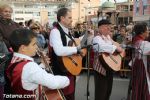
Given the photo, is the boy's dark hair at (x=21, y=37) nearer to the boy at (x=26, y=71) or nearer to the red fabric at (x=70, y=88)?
the boy at (x=26, y=71)

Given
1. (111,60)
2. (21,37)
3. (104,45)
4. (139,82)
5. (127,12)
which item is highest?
(21,37)

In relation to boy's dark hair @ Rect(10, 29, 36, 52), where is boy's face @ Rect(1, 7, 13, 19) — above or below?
above

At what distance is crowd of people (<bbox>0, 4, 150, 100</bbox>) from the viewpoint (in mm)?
3504

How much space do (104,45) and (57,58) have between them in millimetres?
1001

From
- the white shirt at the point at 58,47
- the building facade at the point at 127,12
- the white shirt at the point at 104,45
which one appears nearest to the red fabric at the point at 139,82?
the white shirt at the point at 104,45

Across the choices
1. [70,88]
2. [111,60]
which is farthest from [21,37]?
[111,60]

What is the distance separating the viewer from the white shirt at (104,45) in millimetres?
6145

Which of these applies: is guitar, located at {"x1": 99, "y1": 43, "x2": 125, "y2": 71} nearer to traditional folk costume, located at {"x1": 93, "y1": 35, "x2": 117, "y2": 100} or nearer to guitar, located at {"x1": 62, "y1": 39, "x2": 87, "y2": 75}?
traditional folk costume, located at {"x1": 93, "y1": 35, "x2": 117, "y2": 100}

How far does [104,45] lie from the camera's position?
20.2ft

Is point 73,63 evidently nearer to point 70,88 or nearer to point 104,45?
point 70,88

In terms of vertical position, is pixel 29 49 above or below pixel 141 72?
above

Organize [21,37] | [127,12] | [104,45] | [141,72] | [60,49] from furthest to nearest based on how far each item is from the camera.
Answer: [127,12]
[104,45]
[141,72]
[60,49]
[21,37]

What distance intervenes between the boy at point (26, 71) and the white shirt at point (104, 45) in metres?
2.63

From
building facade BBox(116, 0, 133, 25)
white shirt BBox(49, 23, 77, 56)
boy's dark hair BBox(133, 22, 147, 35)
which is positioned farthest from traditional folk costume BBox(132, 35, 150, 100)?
building facade BBox(116, 0, 133, 25)
